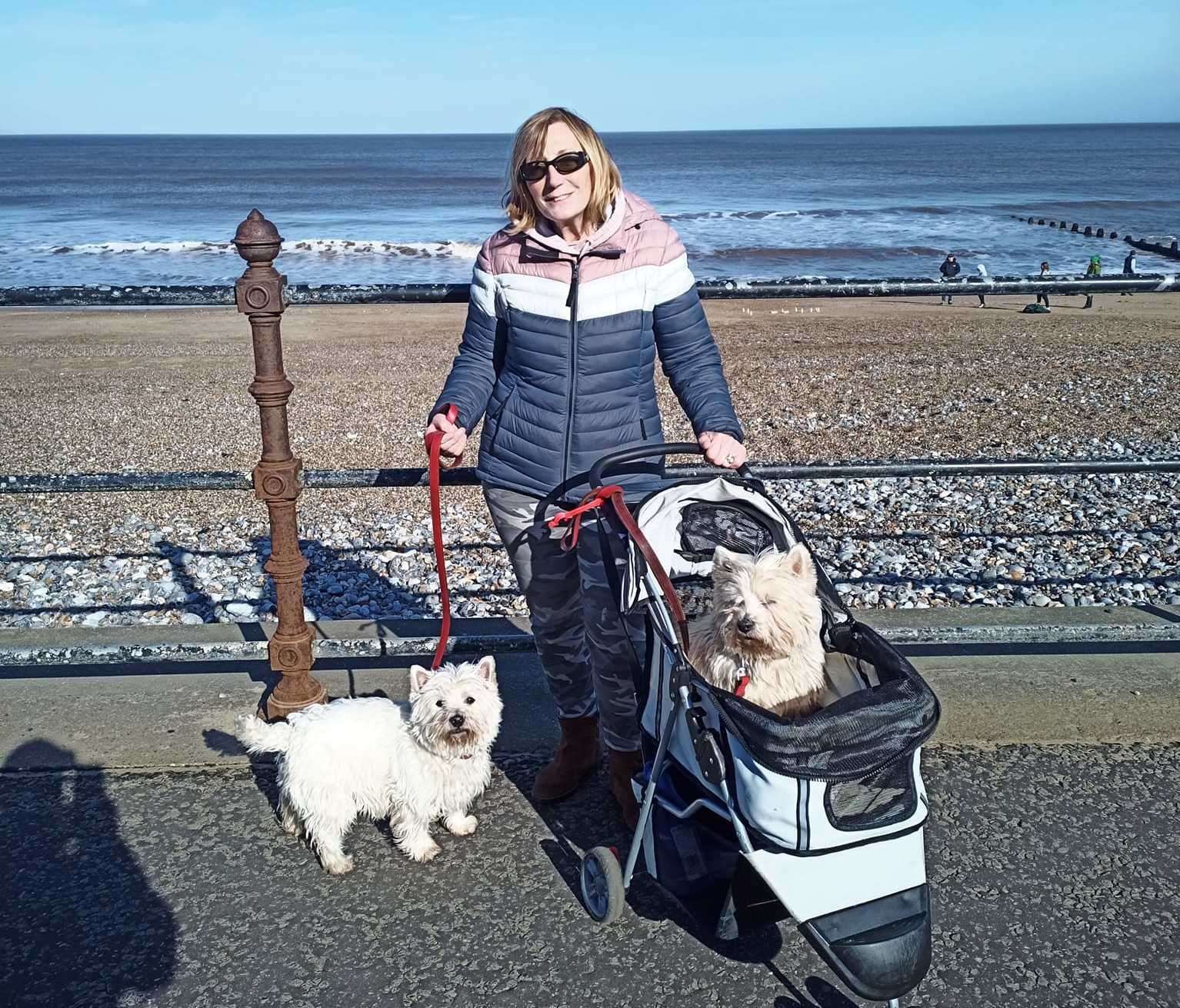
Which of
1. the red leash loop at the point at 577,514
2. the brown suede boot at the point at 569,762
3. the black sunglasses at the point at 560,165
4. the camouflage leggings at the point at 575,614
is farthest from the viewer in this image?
the brown suede boot at the point at 569,762

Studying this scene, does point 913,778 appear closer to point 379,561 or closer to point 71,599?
point 379,561

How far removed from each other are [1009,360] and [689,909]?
1535cm

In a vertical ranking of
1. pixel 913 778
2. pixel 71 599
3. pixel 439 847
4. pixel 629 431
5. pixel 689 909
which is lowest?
pixel 71 599

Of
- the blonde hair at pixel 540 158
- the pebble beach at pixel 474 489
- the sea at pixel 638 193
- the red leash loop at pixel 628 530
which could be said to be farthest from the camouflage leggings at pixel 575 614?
the sea at pixel 638 193

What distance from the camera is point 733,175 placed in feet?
319

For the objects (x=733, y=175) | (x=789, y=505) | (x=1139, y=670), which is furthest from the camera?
(x=733, y=175)

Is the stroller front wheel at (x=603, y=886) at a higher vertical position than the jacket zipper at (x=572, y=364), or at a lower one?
lower

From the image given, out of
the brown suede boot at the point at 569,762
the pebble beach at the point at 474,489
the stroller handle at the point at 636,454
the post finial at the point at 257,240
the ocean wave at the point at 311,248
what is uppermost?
the post finial at the point at 257,240

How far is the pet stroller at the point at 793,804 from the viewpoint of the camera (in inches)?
98.3

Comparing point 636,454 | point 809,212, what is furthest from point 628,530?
point 809,212

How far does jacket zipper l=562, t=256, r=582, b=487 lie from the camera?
330 cm

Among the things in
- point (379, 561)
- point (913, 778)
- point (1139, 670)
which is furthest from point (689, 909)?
point (379, 561)

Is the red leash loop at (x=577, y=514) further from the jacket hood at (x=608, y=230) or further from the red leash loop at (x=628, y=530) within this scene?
the jacket hood at (x=608, y=230)

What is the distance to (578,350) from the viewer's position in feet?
10.9
